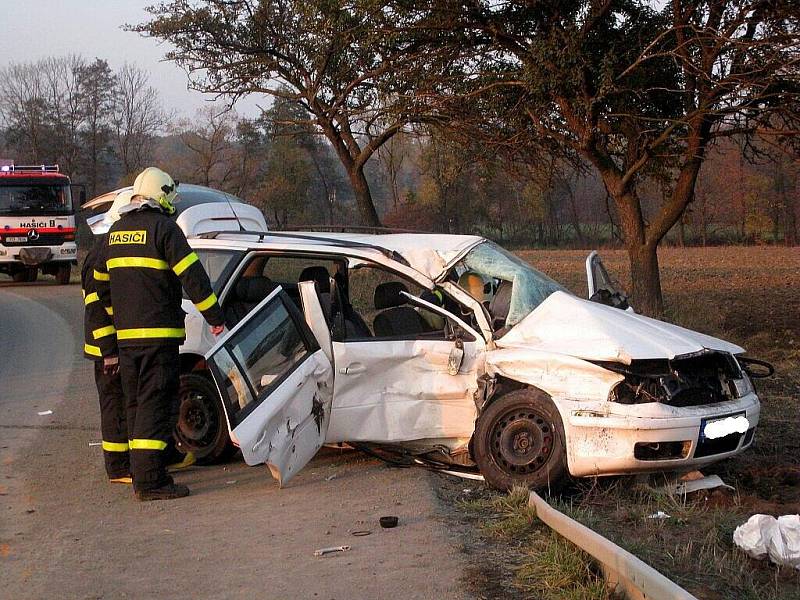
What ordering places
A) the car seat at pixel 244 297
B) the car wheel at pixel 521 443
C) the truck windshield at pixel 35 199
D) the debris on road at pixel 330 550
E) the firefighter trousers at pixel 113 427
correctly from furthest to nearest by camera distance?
the truck windshield at pixel 35 199
the car seat at pixel 244 297
the firefighter trousers at pixel 113 427
the car wheel at pixel 521 443
the debris on road at pixel 330 550

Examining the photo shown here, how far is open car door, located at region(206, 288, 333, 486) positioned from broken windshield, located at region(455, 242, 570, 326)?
4.38 feet

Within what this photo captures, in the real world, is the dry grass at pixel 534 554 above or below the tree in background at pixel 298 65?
below

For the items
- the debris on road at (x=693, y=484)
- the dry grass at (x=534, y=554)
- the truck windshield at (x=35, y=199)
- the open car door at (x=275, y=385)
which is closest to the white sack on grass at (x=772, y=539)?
the dry grass at (x=534, y=554)

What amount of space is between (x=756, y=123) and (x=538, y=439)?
9.56 metres

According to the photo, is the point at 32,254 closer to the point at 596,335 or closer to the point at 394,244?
the point at 394,244

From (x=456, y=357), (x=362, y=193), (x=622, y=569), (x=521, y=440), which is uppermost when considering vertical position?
(x=362, y=193)

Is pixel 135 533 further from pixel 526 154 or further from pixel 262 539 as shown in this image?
pixel 526 154

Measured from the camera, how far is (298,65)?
64.2 feet

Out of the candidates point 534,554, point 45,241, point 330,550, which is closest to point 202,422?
point 330,550

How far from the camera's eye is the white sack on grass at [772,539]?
463 centimetres

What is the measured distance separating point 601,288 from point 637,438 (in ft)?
7.08

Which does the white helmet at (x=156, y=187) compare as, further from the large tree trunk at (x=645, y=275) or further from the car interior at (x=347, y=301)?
the large tree trunk at (x=645, y=275)

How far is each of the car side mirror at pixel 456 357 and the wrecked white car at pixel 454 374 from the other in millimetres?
15

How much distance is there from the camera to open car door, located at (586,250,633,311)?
23.7 ft
